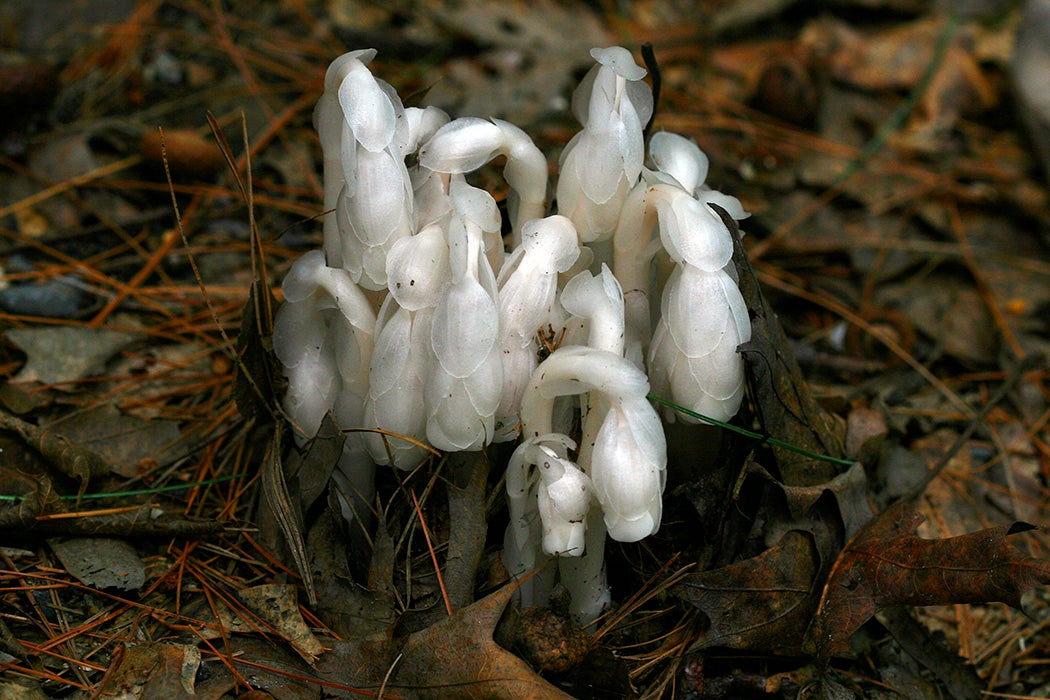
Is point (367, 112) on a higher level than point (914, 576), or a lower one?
higher

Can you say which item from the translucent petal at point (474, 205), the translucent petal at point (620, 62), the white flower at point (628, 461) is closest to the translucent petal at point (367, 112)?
the translucent petal at point (474, 205)

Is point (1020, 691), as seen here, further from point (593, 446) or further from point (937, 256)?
point (937, 256)

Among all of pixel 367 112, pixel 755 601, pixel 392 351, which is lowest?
pixel 755 601

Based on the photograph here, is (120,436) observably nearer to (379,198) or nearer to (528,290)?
(379,198)

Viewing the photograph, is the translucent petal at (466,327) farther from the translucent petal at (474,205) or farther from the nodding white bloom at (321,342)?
the nodding white bloom at (321,342)

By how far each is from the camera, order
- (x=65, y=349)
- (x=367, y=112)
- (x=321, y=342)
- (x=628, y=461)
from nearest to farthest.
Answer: (x=628, y=461) → (x=367, y=112) → (x=321, y=342) → (x=65, y=349)

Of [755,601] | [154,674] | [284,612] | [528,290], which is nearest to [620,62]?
[528,290]

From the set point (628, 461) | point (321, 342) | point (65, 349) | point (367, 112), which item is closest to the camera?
point (628, 461)

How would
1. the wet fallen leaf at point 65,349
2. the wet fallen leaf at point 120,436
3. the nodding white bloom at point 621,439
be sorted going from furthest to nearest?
the wet fallen leaf at point 65,349 < the wet fallen leaf at point 120,436 < the nodding white bloom at point 621,439
